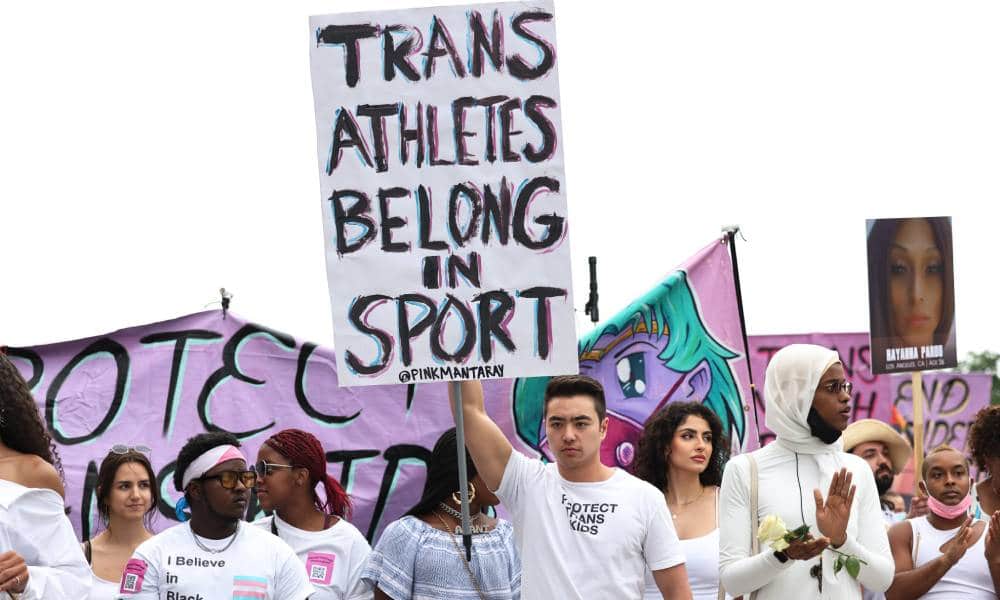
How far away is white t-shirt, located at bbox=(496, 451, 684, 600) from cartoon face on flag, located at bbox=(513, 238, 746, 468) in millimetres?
3292

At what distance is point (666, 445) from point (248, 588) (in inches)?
92.5

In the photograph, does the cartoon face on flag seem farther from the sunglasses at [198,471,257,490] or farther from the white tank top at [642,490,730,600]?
the sunglasses at [198,471,257,490]

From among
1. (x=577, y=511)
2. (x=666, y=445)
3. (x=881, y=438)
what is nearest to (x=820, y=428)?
(x=577, y=511)

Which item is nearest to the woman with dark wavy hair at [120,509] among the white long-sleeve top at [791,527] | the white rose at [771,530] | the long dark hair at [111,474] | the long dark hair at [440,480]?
the long dark hair at [111,474]

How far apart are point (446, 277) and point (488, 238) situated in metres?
0.22

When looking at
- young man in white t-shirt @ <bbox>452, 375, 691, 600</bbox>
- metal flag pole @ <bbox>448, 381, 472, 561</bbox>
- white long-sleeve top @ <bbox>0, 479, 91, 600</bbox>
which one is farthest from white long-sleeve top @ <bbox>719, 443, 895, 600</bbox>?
white long-sleeve top @ <bbox>0, 479, 91, 600</bbox>

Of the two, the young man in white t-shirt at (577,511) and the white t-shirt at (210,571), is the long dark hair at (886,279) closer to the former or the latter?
the young man in white t-shirt at (577,511)

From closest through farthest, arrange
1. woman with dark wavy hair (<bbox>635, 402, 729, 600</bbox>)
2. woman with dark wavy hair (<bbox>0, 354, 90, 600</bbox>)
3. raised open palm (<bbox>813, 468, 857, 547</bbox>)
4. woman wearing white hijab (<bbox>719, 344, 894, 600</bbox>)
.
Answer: woman with dark wavy hair (<bbox>0, 354, 90, 600</bbox>) → raised open palm (<bbox>813, 468, 857, 547</bbox>) → woman wearing white hijab (<bbox>719, 344, 894, 600</bbox>) → woman with dark wavy hair (<bbox>635, 402, 729, 600</bbox>)

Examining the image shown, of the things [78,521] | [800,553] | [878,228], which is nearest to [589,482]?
[800,553]

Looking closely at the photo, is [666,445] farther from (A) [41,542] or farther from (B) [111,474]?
(A) [41,542]

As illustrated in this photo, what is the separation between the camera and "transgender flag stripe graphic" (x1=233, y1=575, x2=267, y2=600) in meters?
5.67

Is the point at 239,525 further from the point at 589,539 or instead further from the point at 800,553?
the point at 800,553

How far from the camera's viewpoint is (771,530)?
4977 millimetres

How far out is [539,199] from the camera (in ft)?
18.0
